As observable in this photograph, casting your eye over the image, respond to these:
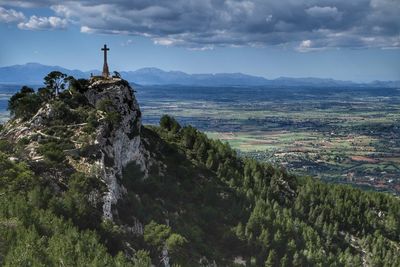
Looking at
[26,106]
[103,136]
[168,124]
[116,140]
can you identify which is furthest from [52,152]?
[168,124]

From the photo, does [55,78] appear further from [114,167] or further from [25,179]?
[25,179]

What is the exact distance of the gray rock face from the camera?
251 feet

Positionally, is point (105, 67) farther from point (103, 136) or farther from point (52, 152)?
point (52, 152)

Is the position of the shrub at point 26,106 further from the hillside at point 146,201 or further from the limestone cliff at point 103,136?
the limestone cliff at point 103,136

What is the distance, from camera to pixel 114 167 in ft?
277

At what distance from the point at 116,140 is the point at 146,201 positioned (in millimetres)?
13015

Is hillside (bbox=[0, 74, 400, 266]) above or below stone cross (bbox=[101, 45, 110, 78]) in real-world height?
below

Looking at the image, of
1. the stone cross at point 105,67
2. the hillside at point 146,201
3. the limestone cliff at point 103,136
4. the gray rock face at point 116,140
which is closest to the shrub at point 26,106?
the hillside at point 146,201

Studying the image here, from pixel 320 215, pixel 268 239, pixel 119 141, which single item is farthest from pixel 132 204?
pixel 320 215

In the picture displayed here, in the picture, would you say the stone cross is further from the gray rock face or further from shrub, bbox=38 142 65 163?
shrub, bbox=38 142 65 163

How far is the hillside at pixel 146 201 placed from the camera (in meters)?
61.1

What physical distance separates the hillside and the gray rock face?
276 mm

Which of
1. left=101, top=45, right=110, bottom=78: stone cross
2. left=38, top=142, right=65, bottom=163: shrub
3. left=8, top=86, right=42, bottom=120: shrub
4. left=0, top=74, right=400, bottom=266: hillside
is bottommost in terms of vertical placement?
left=0, top=74, right=400, bottom=266: hillside

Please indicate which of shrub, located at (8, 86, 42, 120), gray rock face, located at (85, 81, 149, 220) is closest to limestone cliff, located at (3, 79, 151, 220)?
gray rock face, located at (85, 81, 149, 220)
